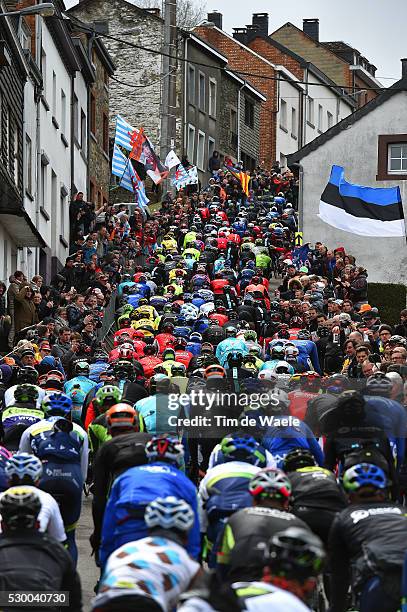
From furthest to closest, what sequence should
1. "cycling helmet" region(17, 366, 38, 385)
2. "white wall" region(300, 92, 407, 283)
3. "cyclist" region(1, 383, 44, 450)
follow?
1. "white wall" region(300, 92, 407, 283)
2. "cycling helmet" region(17, 366, 38, 385)
3. "cyclist" region(1, 383, 44, 450)

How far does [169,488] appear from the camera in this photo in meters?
9.83

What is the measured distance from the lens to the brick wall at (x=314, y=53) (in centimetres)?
8900

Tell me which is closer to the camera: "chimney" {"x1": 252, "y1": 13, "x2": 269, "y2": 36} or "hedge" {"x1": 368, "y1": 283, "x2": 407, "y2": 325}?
"hedge" {"x1": 368, "y1": 283, "x2": 407, "y2": 325}

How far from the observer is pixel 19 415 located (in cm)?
1412

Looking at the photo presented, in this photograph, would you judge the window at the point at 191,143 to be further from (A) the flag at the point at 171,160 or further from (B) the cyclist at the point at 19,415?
(B) the cyclist at the point at 19,415

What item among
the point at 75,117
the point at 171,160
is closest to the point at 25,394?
the point at 75,117

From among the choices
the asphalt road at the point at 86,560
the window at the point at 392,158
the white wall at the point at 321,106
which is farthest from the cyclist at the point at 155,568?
the white wall at the point at 321,106

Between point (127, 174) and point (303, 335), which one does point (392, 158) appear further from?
point (303, 335)

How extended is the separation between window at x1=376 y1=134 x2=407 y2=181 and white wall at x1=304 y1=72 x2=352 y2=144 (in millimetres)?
35613

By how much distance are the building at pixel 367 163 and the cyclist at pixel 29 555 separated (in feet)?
118

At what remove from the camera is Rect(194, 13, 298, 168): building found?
77.5 meters

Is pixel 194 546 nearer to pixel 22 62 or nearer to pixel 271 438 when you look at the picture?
pixel 271 438

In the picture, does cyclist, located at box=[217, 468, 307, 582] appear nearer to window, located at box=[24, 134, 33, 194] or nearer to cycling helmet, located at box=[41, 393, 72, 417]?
cycling helmet, located at box=[41, 393, 72, 417]

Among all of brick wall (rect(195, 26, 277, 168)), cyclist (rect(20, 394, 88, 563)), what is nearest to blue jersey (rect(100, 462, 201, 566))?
cyclist (rect(20, 394, 88, 563))
